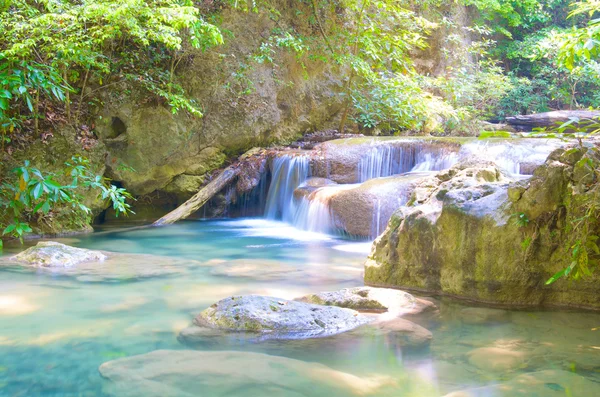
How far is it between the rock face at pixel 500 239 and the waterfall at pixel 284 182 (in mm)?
5343

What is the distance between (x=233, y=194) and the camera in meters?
10.7

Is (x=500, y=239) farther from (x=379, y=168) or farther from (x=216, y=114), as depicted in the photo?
(x=216, y=114)

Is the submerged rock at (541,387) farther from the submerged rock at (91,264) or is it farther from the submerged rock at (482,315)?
the submerged rock at (91,264)

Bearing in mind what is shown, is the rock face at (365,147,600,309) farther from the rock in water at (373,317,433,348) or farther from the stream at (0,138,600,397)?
the rock in water at (373,317,433,348)

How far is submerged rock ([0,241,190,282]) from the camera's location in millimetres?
5180

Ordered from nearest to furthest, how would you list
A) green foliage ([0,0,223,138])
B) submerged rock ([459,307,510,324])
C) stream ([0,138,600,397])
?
stream ([0,138,600,397]) < submerged rock ([459,307,510,324]) < green foliage ([0,0,223,138])

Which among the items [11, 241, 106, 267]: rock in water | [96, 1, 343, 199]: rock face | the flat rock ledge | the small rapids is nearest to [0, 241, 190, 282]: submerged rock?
[11, 241, 106, 267]: rock in water

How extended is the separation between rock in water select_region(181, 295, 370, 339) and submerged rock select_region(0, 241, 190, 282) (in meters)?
1.90

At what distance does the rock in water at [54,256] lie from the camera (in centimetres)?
554

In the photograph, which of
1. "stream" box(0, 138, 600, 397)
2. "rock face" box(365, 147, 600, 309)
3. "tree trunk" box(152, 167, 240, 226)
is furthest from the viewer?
"tree trunk" box(152, 167, 240, 226)

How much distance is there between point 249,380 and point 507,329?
1913 millimetres

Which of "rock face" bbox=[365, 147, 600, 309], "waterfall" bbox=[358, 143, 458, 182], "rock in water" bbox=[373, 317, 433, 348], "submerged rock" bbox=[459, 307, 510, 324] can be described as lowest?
"rock in water" bbox=[373, 317, 433, 348]

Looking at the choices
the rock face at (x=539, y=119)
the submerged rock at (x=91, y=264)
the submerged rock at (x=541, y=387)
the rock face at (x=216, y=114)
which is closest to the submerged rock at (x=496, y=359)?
the submerged rock at (x=541, y=387)

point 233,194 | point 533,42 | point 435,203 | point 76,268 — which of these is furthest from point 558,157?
point 533,42
